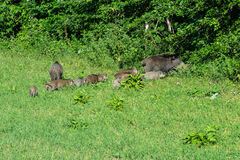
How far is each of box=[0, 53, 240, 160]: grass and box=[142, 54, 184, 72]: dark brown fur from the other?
0.89 m

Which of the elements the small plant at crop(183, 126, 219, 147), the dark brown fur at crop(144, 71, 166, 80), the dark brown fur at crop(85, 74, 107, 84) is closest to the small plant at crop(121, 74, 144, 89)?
the dark brown fur at crop(144, 71, 166, 80)

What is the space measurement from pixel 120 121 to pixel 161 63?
485 cm

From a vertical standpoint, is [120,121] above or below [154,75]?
Answer: above

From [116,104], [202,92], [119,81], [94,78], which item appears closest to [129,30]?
[94,78]

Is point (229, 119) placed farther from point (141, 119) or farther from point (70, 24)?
point (70, 24)

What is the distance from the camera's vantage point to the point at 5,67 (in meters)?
13.1

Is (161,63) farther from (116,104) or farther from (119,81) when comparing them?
(116,104)

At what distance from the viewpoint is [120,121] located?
7.52 metres

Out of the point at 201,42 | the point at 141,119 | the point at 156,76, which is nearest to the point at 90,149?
the point at 141,119

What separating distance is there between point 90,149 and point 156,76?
215 inches

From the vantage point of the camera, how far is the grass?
5.98m

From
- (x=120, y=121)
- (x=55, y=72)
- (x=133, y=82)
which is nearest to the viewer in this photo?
(x=120, y=121)

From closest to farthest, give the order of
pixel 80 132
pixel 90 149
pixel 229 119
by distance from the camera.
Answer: pixel 90 149, pixel 80 132, pixel 229 119

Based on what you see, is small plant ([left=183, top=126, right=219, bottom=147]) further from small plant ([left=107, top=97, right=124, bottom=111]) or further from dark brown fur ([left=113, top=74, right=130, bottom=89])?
dark brown fur ([left=113, top=74, right=130, bottom=89])
